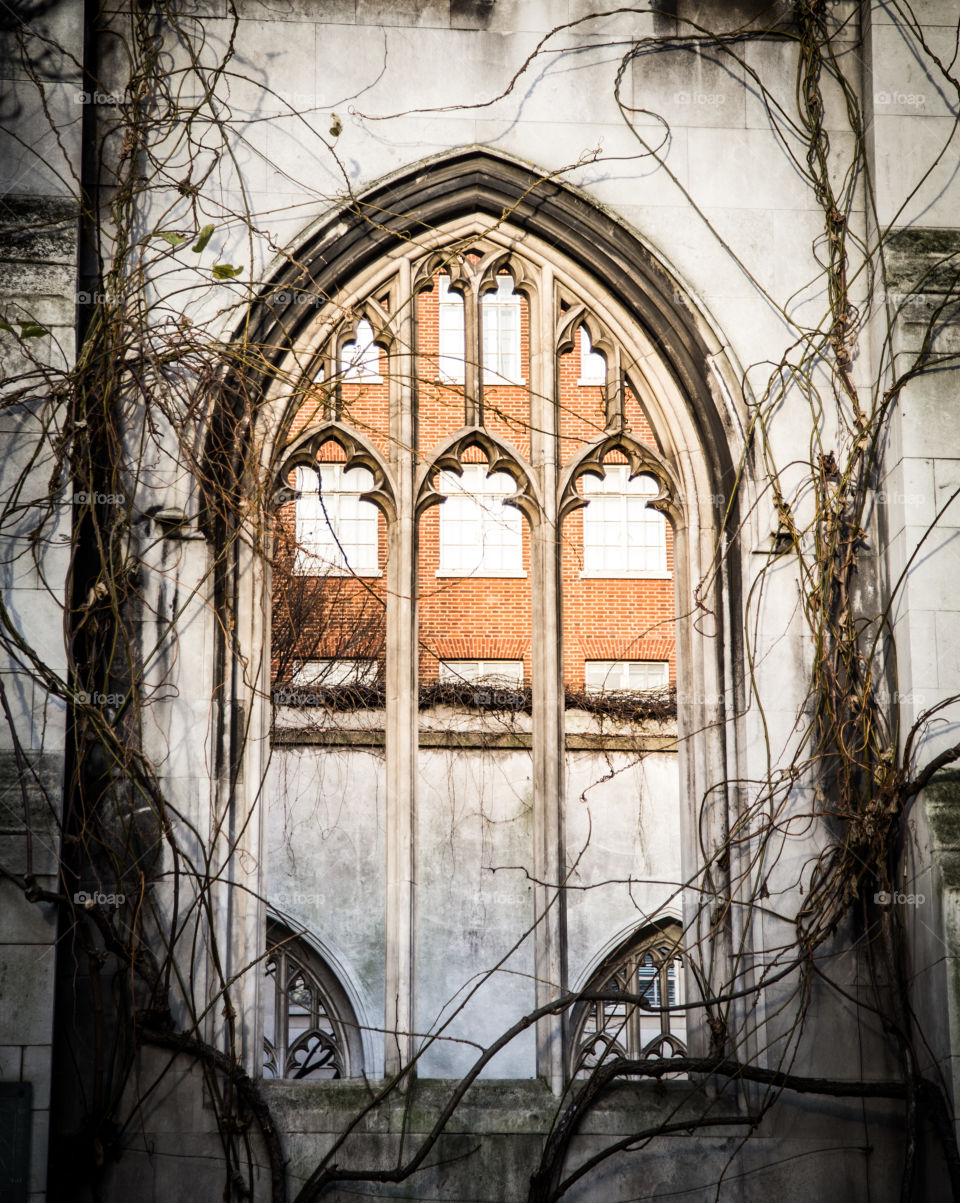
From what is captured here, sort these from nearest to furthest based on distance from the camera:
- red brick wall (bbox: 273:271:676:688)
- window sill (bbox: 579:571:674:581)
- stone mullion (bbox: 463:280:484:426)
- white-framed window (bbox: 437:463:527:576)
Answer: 1. stone mullion (bbox: 463:280:484:426)
2. red brick wall (bbox: 273:271:676:688)
3. white-framed window (bbox: 437:463:527:576)
4. window sill (bbox: 579:571:674:581)

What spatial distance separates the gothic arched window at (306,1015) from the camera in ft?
38.4

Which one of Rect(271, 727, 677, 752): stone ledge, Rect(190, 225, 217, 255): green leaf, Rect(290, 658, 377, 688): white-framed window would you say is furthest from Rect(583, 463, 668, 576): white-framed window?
Rect(190, 225, 217, 255): green leaf

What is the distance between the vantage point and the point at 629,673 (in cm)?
1942

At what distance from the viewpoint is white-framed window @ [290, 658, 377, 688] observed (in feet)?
54.1

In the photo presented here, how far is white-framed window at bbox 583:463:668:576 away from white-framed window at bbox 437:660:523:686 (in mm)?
1653

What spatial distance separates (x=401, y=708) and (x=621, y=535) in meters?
15.1

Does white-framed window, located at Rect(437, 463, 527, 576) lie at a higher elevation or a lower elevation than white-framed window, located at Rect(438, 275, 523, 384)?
lower

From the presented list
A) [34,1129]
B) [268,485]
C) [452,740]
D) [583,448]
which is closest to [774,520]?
[583,448]

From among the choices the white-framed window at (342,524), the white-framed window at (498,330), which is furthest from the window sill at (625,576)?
the white-framed window at (342,524)

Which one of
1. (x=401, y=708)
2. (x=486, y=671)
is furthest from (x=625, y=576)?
(x=401, y=708)

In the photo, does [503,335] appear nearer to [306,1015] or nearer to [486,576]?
[486,576]

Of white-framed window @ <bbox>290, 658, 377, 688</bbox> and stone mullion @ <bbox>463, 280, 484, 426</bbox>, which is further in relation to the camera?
white-framed window @ <bbox>290, 658, 377, 688</bbox>

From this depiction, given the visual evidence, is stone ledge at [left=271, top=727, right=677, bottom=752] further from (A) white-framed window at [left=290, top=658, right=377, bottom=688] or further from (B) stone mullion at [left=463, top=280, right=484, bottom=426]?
(B) stone mullion at [left=463, top=280, right=484, bottom=426]

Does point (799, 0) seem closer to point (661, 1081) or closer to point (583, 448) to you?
point (583, 448)
